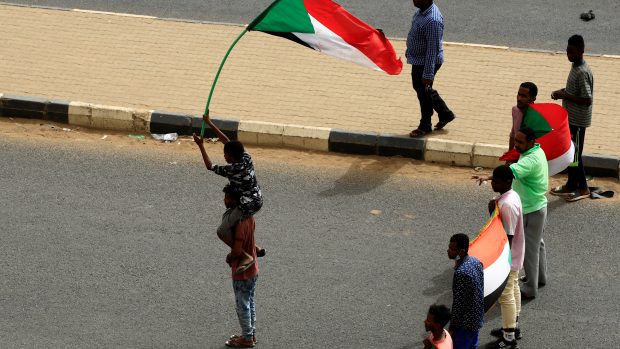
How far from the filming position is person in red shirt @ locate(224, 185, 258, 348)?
8.57m

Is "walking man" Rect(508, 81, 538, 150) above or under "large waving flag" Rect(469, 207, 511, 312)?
above

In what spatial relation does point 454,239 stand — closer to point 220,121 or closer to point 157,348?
point 157,348

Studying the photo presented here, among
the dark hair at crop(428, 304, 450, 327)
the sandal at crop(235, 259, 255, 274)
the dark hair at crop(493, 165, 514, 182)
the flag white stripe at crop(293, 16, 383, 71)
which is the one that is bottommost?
the sandal at crop(235, 259, 255, 274)

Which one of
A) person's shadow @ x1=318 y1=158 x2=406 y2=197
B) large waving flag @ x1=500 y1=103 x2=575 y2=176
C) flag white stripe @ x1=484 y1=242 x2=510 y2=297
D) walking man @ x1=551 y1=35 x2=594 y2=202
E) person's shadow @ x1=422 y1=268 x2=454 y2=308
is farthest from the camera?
person's shadow @ x1=318 y1=158 x2=406 y2=197

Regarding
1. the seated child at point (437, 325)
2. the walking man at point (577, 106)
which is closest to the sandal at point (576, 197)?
the walking man at point (577, 106)

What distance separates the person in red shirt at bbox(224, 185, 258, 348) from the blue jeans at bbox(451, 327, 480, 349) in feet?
5.23

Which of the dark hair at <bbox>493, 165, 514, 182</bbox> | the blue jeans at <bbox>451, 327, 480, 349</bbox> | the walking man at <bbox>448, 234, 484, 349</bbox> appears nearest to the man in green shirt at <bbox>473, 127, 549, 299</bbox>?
the dark hair at <bbox>493, 165, 514, 182</bbox>

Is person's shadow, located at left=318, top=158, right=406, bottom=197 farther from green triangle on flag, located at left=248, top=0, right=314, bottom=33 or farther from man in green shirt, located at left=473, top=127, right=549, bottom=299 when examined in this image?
man in green shirt, located at left=473, top=127, right=549, bottom=299

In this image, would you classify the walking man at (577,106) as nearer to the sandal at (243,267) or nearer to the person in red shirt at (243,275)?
the person in red shirt at (243,275)

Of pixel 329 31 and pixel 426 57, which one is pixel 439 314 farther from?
pixel 426 57

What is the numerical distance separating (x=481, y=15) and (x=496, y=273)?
8608 millimetres

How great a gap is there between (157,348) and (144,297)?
2.54 ft

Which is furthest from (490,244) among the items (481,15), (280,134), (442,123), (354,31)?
(481,15)

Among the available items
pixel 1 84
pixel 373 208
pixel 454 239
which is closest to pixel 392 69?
pixel 373 208
